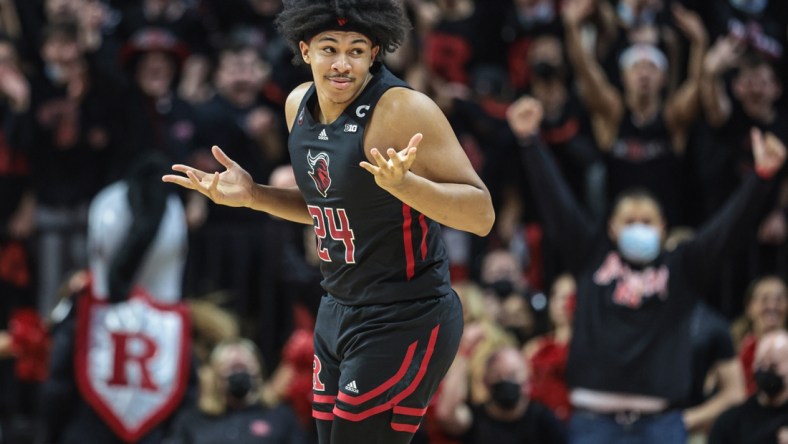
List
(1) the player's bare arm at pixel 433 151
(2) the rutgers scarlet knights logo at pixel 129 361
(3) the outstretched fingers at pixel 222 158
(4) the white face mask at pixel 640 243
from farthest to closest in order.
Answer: (2) the rutgers scarlet knights logo at pixel 129 361 → (4) the white face mask at pixel 640 243 → (3) the outstretched fingers at pixel 222 158 → (1) the player's bare arm at pixel 433 151

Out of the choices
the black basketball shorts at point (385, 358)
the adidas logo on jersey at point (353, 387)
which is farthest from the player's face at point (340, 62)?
the adidas logo on jersey at point (353, 387)

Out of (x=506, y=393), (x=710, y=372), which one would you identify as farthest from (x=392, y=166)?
(x=710, y=372)

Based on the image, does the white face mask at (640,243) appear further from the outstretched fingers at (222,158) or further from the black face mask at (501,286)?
the outstretched fingers at (222,158)

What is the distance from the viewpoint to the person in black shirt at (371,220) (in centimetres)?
450

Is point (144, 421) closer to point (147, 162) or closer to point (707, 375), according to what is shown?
point (147, 162)

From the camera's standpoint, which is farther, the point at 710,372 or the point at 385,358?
the point at 710,372

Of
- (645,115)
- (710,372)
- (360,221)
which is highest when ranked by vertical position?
(360,221)

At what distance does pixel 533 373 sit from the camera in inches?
329

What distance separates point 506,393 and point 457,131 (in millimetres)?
2657

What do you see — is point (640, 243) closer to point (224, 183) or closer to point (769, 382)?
point (769, 382)

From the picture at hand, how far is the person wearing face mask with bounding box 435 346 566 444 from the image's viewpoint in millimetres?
7559

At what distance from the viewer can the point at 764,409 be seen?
728 cm

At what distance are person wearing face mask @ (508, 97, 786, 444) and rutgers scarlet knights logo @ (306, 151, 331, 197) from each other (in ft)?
9.68

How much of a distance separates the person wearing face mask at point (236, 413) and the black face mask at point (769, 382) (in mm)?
2446
